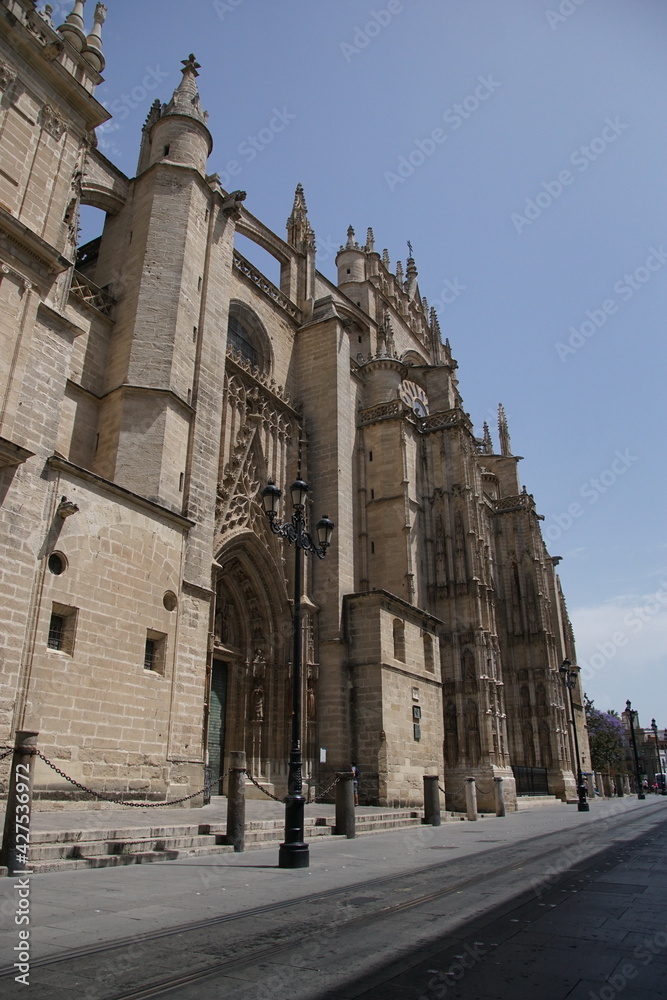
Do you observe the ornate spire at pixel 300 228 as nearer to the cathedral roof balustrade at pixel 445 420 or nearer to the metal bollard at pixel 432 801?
the cathedral roof balustrade at pixel 445 420

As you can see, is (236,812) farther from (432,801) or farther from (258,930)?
(432,801)

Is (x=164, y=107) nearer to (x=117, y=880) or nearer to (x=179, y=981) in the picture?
(x=117, y=880)

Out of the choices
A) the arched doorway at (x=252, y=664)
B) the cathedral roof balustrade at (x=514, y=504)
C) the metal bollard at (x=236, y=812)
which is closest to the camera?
the metal bollard at (x=236, y=812)

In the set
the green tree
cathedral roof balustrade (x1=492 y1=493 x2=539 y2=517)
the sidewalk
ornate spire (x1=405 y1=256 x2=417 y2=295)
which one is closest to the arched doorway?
the sidewalk

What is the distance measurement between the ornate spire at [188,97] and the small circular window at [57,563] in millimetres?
14479

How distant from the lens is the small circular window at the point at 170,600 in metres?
13.8

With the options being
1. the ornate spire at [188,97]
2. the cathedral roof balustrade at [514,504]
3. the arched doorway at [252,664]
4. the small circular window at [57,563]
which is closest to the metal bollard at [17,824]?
the small circular window at [57,563]

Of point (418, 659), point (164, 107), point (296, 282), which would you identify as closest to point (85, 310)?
point (164, 107)

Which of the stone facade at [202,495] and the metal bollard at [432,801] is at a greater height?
the stone facade at [202,495]

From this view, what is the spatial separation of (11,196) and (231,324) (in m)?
10.9

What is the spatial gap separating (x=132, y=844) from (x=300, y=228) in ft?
84.5

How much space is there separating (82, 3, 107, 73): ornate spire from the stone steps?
1537 cm

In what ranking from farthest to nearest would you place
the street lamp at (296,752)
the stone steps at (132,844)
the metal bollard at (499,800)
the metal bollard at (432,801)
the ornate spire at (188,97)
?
the metal bollard at (499,800)
the ornate spire at (188,97)
the metal bollard at (432,801)
the street lamp at (296,752)
the stone steps at (132,844)

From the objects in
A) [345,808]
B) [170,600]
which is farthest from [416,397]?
[345,808]
